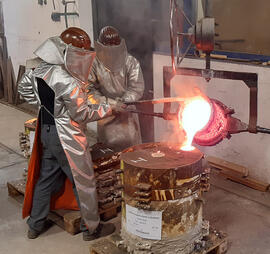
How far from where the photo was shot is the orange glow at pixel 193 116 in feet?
9.61

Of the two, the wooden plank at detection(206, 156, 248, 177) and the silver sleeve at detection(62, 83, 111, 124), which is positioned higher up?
the silver sleeve at detection(62, 83, 111, 124)

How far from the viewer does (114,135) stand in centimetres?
404

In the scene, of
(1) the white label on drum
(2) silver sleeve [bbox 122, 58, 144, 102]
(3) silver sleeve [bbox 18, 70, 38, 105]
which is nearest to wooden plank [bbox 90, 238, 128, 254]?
(1) the white label on drum

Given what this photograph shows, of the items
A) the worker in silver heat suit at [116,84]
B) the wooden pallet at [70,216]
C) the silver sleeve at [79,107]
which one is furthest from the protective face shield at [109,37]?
the wooden pallet at [70,216]

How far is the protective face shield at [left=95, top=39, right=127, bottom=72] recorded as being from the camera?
A: 3.82 meters

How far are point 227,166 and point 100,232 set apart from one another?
1.66m

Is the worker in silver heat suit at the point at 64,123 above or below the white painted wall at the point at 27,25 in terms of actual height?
below

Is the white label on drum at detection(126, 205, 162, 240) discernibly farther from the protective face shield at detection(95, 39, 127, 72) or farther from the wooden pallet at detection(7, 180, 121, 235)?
the protective face shield at detection(95, 39, 127, 72)

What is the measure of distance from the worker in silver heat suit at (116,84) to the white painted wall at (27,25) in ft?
8.20

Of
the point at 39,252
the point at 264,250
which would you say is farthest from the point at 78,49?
the point at 264,250

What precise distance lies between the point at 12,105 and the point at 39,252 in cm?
561

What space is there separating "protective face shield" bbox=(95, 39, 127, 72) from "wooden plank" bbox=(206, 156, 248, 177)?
5.01 ft

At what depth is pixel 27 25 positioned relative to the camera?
7.87m

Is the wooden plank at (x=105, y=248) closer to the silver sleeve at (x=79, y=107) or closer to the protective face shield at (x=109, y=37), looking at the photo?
the silver sleeve at (x=79, y=107)
